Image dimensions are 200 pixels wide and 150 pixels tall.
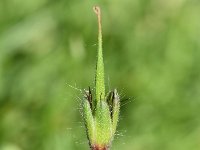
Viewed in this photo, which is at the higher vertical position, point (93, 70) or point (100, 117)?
point (93, 70)

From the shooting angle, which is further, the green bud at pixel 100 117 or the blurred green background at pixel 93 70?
the blurred green background at pixel 93 70

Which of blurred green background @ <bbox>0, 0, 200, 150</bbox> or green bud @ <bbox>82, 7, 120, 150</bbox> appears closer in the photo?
green bud @ <bbox>82, 7, 120, 150</bbox>

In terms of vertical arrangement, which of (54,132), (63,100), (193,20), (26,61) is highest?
(193,20)

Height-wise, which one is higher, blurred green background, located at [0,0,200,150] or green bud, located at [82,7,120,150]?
blurred green background, located at [0,0,200,150]

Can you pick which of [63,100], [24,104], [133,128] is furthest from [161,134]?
[24,104]

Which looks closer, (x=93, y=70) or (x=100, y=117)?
(x=100, y=117)

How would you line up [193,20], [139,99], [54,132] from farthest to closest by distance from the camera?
[193,20], [139,99], [54,132]

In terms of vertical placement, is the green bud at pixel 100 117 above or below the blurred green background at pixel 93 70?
below

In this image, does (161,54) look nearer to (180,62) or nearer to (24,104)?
(180,62)
